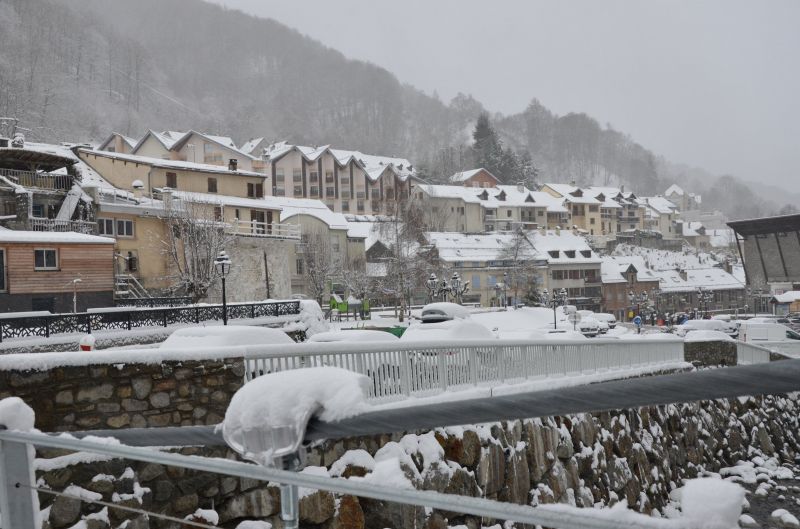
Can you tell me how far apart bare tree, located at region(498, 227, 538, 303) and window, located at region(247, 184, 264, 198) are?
102 feet

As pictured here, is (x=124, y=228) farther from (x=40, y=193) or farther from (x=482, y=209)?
(x=482, y=209)

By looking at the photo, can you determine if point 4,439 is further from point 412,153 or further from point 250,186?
point 412,153

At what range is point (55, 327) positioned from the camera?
2091cm

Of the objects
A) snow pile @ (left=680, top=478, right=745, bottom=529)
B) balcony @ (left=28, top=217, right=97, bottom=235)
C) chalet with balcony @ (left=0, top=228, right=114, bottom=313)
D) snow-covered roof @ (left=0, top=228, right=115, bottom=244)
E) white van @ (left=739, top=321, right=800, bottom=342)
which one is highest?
balcony @ (left=28, top=217, right=97, bottom=235)

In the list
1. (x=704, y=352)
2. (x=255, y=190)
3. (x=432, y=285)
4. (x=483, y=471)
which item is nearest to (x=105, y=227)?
(x=255, y=190)

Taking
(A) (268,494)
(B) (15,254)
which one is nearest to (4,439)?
(A) (268,494)

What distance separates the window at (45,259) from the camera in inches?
1084

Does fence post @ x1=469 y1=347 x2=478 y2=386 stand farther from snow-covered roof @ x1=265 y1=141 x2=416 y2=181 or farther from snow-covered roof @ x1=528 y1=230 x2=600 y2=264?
snow-covered roof @ x1=265 y1=141 x2=416 y2=181

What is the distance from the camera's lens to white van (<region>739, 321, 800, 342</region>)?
3912cm

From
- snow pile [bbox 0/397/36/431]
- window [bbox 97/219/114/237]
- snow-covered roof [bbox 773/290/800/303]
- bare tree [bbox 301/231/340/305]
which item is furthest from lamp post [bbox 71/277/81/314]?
snow-covered roof [bbox 773/290/800/303]

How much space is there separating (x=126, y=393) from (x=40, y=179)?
3519 cm

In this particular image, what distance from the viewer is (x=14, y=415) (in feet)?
8.17

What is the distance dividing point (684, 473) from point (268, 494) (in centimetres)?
1505

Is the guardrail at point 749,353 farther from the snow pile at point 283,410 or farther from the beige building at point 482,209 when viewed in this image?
the beige building at point 482,209
